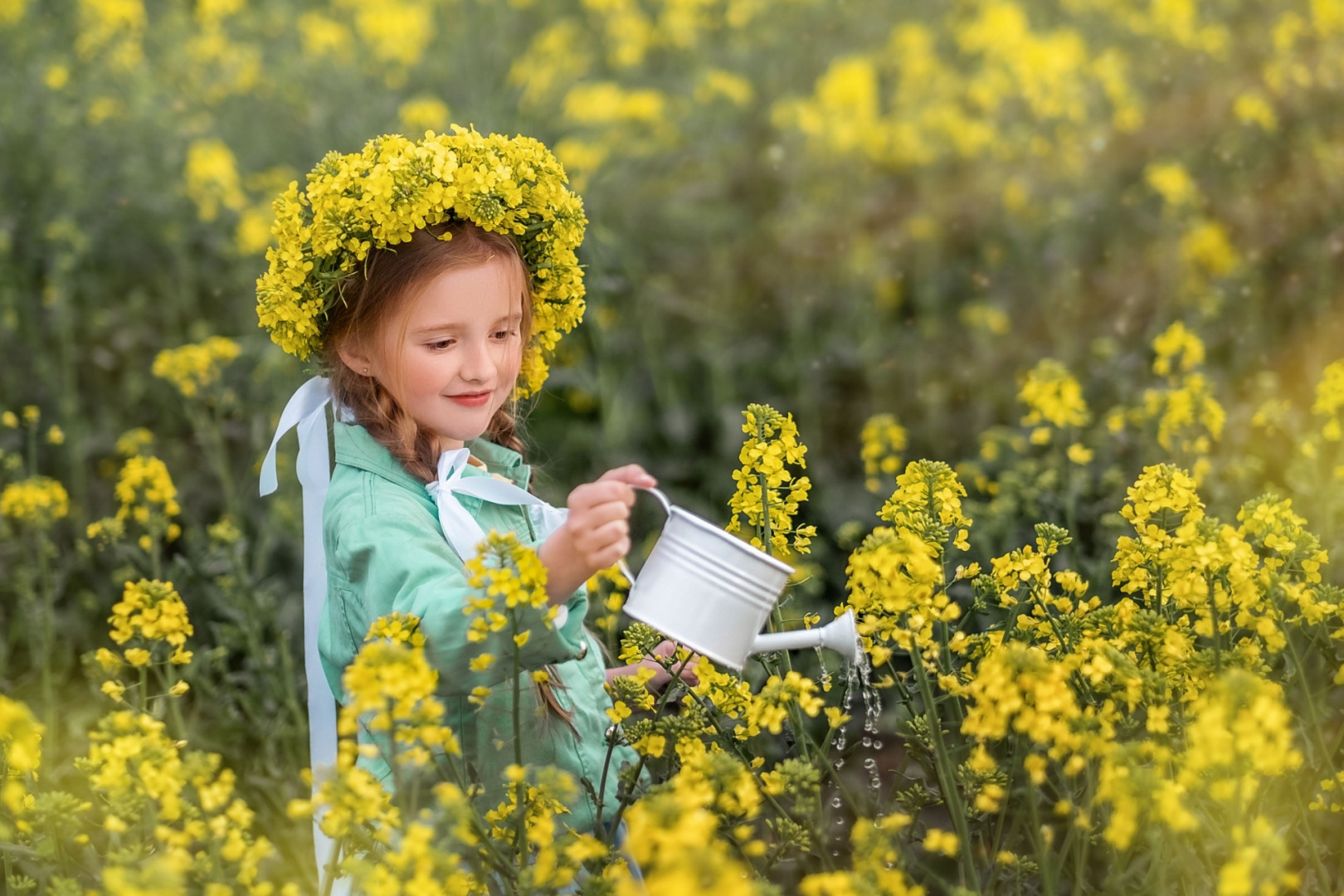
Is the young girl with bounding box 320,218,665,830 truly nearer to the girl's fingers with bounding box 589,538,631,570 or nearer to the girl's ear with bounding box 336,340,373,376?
the girl's ear with bounding box 336,340,373,376

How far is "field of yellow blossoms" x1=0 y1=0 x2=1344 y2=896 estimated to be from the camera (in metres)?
1.53

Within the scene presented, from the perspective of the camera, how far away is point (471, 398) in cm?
199

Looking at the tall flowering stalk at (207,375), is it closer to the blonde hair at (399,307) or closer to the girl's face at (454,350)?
the blonde hair at (399,307)

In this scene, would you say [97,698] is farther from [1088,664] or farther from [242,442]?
[1088,664]

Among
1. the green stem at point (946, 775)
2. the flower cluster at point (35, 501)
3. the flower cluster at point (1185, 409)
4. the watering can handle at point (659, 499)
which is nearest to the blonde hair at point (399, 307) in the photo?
the watering can handle at point (659, 499)

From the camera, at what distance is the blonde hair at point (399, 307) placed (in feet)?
6.51

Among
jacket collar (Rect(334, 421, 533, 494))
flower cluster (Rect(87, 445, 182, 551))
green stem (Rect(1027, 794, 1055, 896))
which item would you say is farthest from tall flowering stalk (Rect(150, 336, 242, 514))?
green stem (Rect(1027, 794, 1055, 896))

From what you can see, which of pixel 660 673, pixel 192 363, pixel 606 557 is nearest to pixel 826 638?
pixel 606 557

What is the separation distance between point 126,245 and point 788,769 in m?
4.01

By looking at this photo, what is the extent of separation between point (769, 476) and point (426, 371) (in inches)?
20.4

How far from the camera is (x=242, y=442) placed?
4.14 meters

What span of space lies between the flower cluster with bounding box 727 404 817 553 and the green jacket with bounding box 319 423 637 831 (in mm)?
290

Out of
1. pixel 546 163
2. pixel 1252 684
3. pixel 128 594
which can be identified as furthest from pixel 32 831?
pixel 1252 684

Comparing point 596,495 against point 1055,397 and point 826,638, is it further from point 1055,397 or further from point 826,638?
point 1055,397
